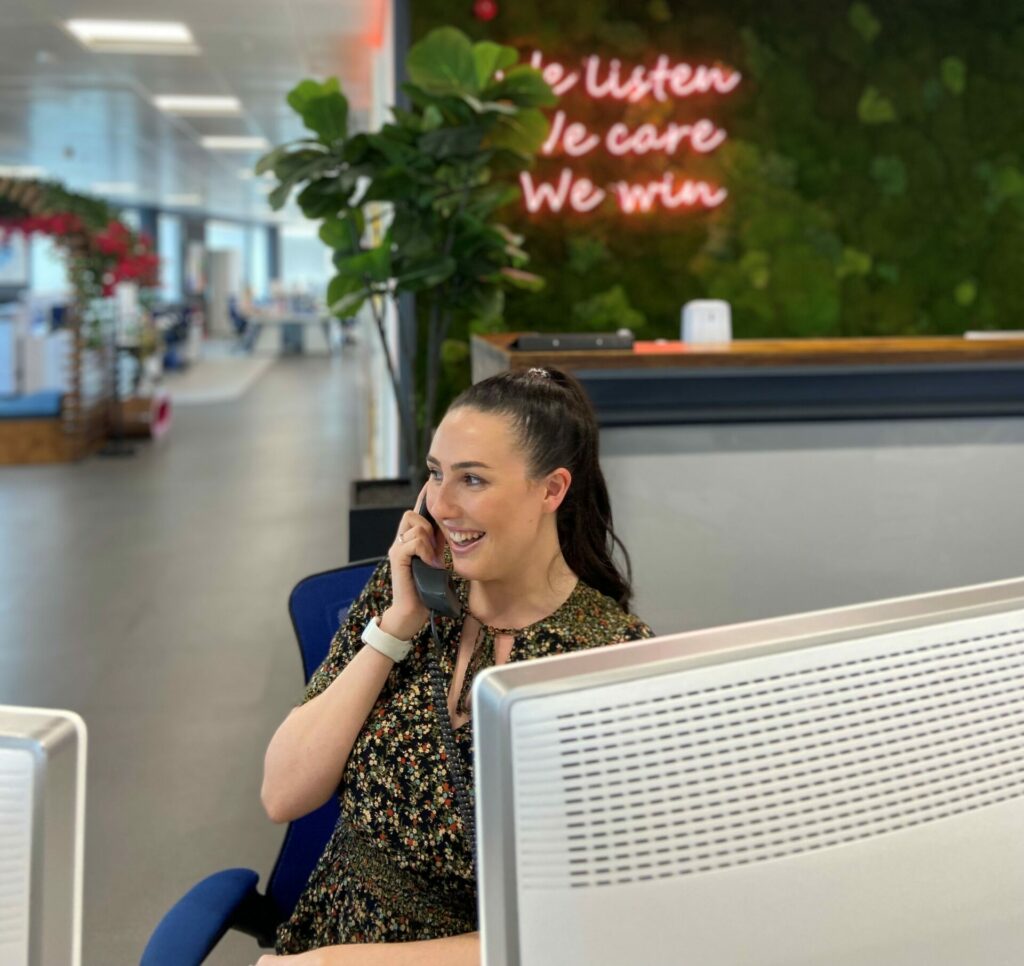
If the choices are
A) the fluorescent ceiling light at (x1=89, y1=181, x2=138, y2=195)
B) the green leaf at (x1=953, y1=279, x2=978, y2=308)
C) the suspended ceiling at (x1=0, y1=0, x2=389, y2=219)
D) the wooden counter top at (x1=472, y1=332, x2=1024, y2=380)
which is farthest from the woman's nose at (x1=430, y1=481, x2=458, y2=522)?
the fluorescent ceiling light at (x1=89, y1=181, x2=138, y2=195)

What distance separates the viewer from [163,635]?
5336 mm

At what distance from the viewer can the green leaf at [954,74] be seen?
609 centimetres

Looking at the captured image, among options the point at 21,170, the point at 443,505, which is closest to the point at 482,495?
the point at 443,505

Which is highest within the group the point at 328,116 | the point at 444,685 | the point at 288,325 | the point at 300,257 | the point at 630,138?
the point at 300,257

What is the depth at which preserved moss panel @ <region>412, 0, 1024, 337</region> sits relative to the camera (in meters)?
5.90

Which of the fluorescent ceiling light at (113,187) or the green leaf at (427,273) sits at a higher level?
the fluorescent ceiling light at (113,187)

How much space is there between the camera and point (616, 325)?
6.00 metres

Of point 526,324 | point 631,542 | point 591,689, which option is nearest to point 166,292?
point 526,324

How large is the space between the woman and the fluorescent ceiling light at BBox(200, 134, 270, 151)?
13757 millimetres

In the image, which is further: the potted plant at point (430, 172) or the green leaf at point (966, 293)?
the green leaf at point (966, 293)

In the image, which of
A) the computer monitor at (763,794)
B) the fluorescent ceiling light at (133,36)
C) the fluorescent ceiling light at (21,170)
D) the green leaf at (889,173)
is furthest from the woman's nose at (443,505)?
the fluorescent ceiling light at (21,170)

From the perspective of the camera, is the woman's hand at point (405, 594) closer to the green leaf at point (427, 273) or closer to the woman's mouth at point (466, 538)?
the woman's mouth at point (466, 538)

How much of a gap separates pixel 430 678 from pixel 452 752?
10cm

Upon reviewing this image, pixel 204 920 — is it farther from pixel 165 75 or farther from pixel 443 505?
pixel 165 75
